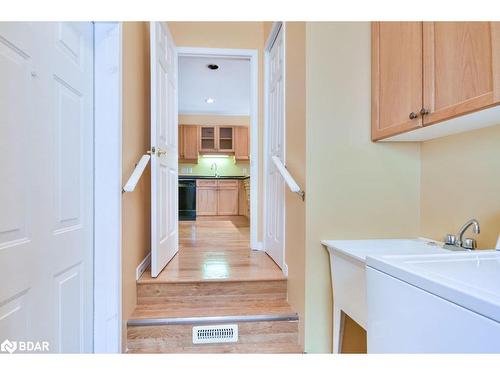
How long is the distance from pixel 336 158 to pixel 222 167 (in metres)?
6.13

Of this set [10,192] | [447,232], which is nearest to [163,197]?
[10,192]

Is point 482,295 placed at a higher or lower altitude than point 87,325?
higher

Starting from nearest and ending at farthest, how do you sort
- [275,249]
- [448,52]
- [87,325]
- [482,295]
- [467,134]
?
[482,295] < [448,52] < [467,134] < [87,325] < [275,249]

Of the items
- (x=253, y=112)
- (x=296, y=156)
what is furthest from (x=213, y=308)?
(x=253, y=112)

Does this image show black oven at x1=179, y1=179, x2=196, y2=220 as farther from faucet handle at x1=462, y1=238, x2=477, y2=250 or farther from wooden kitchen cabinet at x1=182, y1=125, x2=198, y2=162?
faucet handle at x1=462, y1=238, x2=477, y2=250

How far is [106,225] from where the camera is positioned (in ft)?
5.04

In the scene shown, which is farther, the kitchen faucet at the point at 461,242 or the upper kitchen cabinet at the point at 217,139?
the upper kitchen cabinet at the point at 217,139

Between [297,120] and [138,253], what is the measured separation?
143 cm

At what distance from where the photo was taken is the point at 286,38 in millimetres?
2078

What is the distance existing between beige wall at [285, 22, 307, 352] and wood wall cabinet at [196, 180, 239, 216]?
491 cm

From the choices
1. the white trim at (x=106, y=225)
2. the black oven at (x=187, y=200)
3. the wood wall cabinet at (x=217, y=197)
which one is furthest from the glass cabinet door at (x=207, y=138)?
the white trim at (x=106, y=225)

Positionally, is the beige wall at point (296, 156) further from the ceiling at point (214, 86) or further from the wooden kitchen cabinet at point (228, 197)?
the wooden kitchen cabinet at point (228, 197)

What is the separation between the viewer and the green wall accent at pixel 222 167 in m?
7.52
